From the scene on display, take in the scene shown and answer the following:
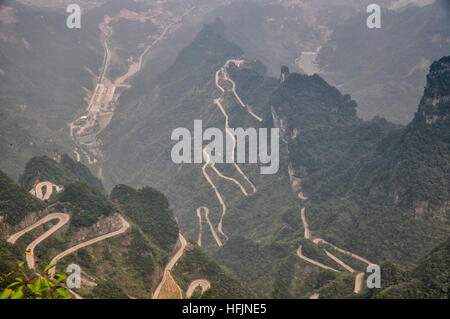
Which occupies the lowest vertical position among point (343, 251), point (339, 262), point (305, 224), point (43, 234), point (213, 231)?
point (339, 262)

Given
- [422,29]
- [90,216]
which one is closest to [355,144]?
[90,216]

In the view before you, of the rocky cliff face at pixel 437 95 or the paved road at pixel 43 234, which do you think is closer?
the paved road at pixel 43 234

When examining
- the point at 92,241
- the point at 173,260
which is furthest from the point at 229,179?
the point at 92,241

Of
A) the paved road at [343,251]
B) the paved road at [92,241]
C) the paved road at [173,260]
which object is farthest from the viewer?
the paved road at [343,251]

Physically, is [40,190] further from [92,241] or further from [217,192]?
[217,192]

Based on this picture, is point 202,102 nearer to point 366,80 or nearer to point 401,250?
point 366,80
